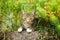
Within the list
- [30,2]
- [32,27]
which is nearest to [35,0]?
[30,2]

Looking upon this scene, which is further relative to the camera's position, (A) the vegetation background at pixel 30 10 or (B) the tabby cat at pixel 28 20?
(B) the tabby cat at pixel 28 20

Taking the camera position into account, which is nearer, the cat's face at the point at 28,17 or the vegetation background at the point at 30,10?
the vegetation background at the point at 30,10

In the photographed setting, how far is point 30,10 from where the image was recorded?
139 inches

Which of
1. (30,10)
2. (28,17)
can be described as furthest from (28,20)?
(30,10)

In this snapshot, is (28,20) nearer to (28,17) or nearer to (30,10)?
(28,17)

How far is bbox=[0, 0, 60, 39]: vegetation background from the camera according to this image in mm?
3321

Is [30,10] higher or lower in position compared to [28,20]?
higher

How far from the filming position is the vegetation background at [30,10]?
10.9ft

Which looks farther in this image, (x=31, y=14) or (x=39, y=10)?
(x=31, y=14)

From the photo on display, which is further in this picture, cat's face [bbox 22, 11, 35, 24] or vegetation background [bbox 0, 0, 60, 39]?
cat's face [bbox 22, 11, 35, 24]

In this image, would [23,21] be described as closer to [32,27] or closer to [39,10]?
[32,27]

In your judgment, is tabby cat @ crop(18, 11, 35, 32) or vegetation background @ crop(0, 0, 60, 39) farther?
tabby cat @ crop(18, 11, 35, 32)

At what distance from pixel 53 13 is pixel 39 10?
241 mm

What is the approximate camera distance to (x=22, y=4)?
3.51m
